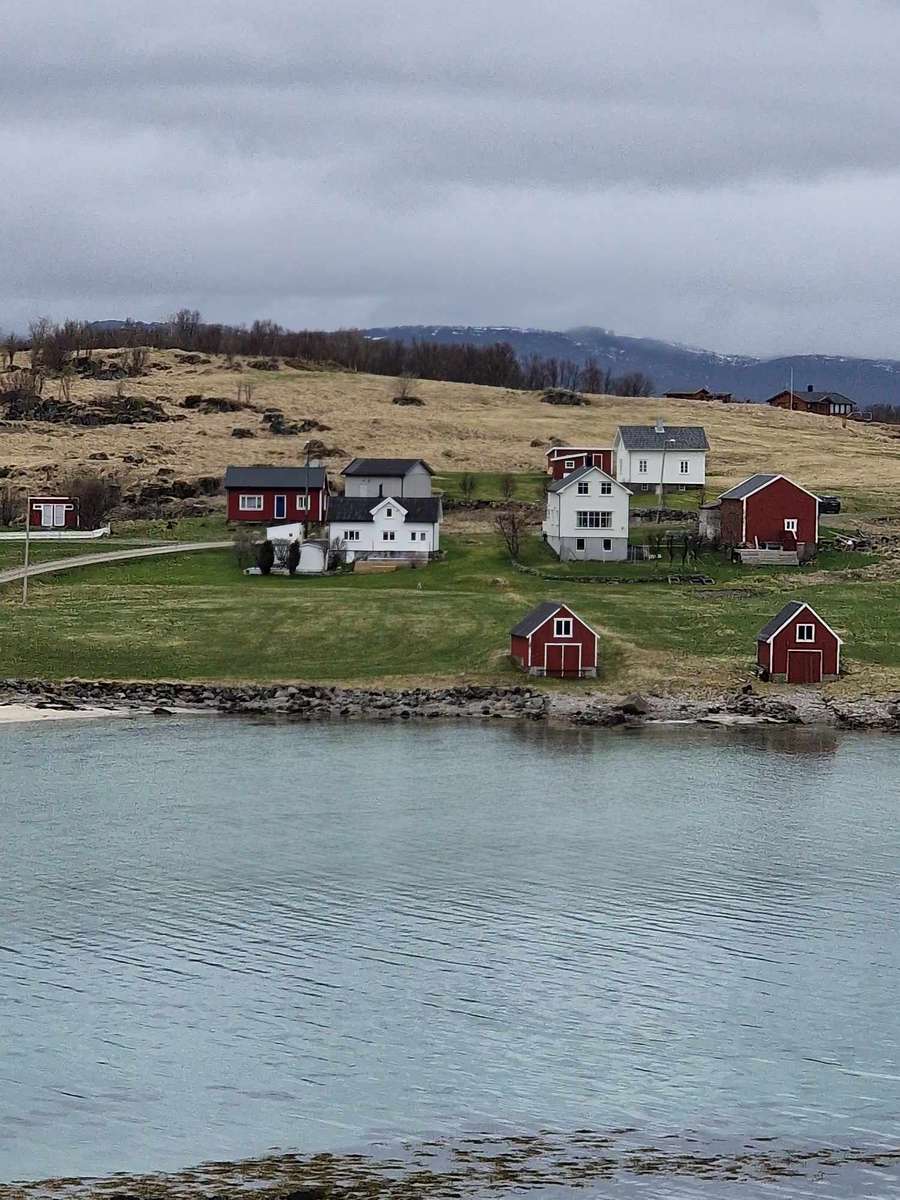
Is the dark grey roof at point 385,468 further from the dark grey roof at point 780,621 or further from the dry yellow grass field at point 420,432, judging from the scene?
the dark grey roof at point 780,621

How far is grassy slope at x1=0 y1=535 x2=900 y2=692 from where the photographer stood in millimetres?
63531

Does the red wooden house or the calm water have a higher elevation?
the red wooden house

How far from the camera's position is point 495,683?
6209cm

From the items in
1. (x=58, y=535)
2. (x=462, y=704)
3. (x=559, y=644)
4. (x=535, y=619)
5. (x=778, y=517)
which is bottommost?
(x=462, y=704)

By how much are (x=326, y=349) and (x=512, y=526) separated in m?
101

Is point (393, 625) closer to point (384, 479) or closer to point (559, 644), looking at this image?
point (559, 644)

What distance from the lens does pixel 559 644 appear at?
6231cm

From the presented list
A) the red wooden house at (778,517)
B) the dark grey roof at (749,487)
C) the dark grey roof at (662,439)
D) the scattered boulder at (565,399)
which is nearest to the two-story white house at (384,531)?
the dark grey roof at (749,487)

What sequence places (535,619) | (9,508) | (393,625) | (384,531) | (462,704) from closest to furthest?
(462,704)
(535,619)
(393,625)
(384,531)
(9,508)

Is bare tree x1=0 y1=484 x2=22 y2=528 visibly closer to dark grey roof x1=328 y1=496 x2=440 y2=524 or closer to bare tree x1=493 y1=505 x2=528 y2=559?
dark grey roof x1=328 y1=496 x2=440 y2=524

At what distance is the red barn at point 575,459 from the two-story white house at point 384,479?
11511 millimetres

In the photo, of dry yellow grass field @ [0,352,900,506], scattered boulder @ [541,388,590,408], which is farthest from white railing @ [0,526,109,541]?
scattered boulder @ [541,388,590,408]

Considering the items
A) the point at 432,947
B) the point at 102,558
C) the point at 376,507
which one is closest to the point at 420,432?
the point at 376,507

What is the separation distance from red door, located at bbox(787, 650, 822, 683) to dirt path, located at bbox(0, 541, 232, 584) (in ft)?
114
